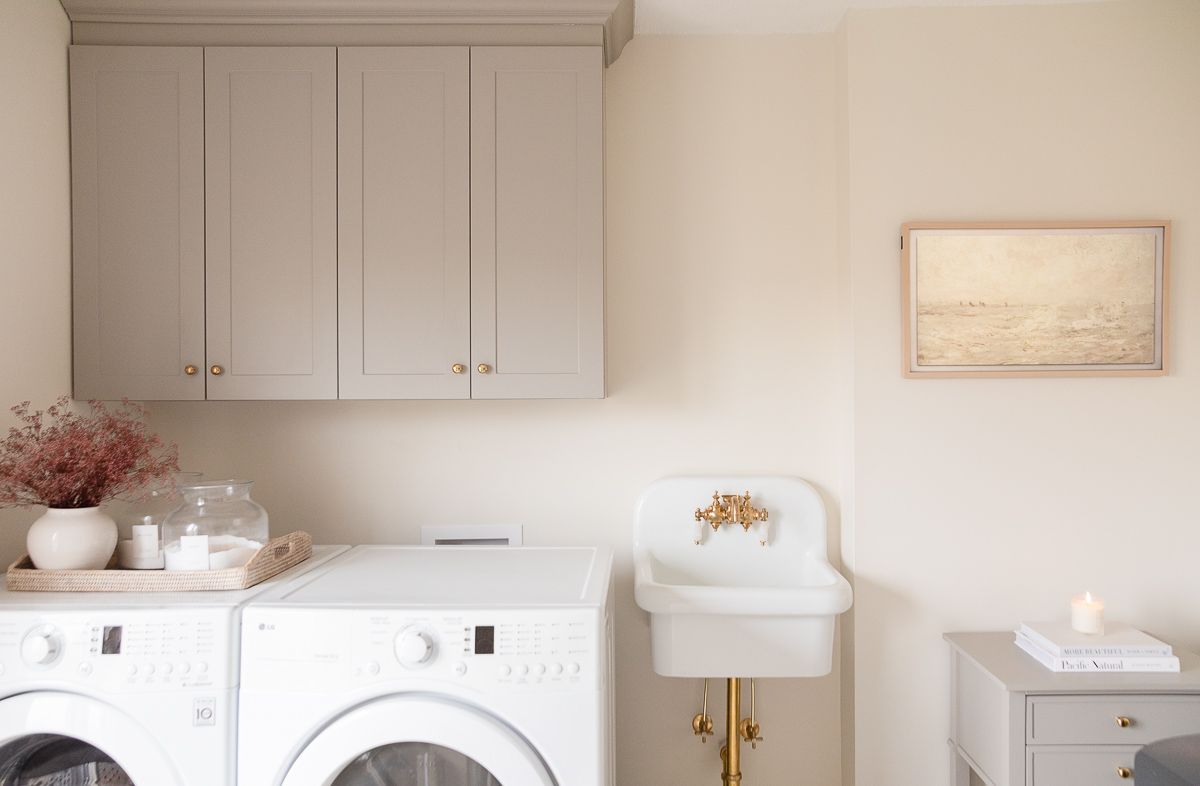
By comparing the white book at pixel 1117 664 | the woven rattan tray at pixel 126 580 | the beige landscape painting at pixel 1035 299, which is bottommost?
the white book at pixel 1117 664

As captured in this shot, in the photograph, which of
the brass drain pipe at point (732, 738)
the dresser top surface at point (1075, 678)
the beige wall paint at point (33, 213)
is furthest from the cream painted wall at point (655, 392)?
the dresser top surface at point (1075, 678)

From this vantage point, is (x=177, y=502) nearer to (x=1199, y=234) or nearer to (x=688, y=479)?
(x=688, y=479)

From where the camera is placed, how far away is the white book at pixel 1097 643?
1729mm

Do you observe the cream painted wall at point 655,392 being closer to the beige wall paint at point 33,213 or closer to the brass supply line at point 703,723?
the brass supply line at point 703,723

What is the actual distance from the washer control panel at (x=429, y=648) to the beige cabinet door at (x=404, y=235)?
0.67 meters


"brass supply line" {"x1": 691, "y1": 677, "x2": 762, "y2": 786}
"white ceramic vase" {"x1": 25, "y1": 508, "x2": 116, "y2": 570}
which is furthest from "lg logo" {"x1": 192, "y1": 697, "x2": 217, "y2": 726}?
"brass supply line" {"x1": 691, "y1": 677, "x2": 762, "y2": 786}

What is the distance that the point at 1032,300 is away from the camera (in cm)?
199

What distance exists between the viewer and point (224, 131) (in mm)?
1906

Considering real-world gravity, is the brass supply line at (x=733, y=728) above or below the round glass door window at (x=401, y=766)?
below

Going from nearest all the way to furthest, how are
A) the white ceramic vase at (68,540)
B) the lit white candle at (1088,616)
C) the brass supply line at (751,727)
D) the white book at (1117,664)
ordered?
the white ceramic vase at (68,540), the white book at (1117,664), the lit white candle at (1088,616), the brass supply line at (751,727)

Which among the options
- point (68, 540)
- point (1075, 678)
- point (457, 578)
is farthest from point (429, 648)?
point (1075, 678)

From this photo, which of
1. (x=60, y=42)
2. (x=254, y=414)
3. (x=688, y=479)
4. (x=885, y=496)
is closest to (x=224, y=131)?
(x=60, y=42)

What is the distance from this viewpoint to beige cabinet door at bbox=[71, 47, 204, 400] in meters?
1.91

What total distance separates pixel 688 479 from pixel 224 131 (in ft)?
5.09
